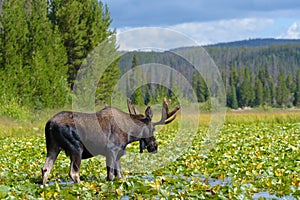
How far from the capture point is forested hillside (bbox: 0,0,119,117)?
32875mm

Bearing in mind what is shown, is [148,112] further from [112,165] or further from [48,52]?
[48,52]

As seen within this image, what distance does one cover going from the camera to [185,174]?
11.5 m

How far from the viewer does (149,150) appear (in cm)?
1134

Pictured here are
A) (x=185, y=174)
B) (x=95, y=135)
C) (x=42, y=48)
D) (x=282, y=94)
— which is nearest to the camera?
(x=95, y=135)

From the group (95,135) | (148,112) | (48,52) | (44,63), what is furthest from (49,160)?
(48,52)

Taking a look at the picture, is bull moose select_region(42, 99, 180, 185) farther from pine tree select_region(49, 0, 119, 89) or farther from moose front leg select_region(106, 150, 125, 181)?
pine tree select_region(49, 0, 119, 89)

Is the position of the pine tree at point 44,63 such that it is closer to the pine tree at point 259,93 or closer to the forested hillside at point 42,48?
the forested hillside at point 42,48

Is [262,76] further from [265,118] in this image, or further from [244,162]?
[244,162]

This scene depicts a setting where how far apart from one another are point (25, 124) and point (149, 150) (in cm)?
1693

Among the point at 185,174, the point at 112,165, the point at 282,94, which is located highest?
the point at 112,165

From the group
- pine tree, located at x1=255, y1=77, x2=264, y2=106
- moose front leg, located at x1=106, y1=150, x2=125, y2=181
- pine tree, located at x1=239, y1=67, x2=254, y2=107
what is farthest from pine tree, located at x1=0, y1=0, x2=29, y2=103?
pine tree, located at x1=255, y1=77, x2=264, y2=106

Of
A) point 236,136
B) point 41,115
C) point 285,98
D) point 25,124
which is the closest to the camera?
point 236,136

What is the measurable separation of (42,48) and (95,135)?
89.9ft

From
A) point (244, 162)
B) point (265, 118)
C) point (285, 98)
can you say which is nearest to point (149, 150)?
point (244, 162)
